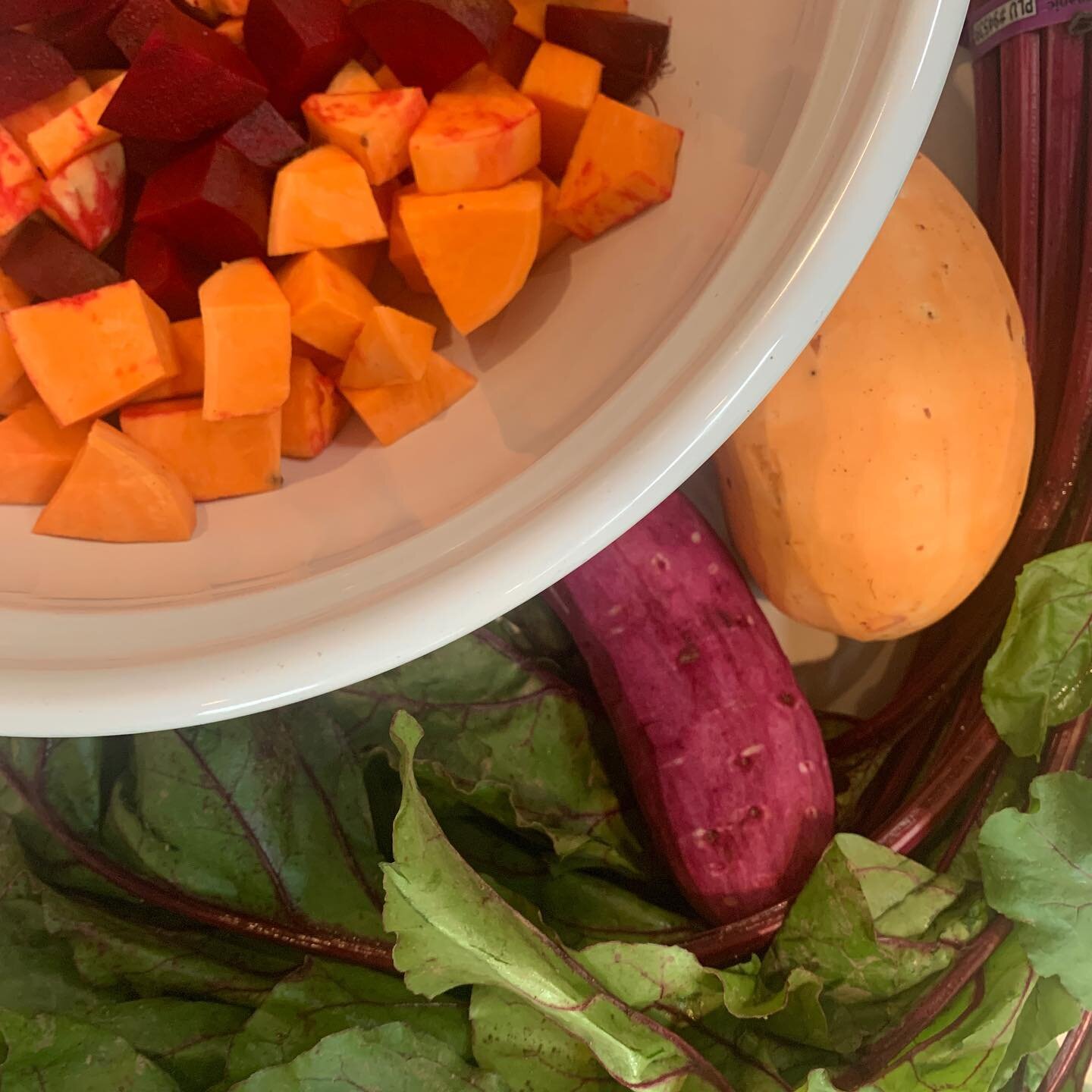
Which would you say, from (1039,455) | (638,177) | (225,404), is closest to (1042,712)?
(1039,455)

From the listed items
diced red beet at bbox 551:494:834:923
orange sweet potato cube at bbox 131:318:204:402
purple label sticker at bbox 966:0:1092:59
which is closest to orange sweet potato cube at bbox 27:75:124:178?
orange sweet potato cube at bbox 131:318:204:402

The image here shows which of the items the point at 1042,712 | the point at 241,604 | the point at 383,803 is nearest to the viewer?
the point at 241,604

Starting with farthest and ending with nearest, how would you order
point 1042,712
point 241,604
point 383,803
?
point 383,803
point 1042,712
point 241,604

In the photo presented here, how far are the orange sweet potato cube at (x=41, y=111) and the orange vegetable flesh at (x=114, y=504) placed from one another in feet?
0.63

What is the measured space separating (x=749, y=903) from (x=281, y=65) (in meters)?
0.67

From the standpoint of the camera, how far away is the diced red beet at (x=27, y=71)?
53cm

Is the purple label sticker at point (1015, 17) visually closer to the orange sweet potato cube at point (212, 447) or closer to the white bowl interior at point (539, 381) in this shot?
the white bowl interior at point (539, 381)

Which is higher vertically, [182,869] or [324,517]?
[324,517]

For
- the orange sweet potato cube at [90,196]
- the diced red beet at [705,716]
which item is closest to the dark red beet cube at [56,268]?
the orange sweet potato cube at [90,196]

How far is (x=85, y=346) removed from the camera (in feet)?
1.71

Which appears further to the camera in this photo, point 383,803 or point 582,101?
point 383,803

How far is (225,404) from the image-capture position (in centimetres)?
52

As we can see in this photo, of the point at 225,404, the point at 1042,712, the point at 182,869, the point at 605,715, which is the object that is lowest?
the point at 182,869

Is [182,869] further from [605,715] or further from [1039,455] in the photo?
[1039,455]
